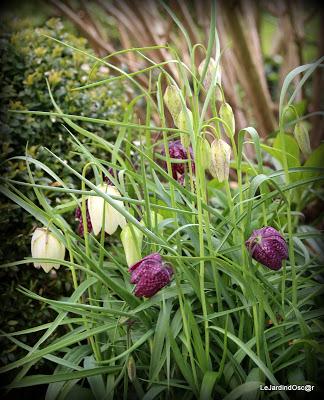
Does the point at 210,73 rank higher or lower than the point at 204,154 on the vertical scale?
higher

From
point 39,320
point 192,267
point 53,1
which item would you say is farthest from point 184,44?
point 192,267

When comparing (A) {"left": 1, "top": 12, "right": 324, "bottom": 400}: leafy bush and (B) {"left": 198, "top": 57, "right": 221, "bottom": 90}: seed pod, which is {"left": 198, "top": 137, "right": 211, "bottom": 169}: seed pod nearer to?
(A) {"left": 1, "top": 12, "right": 324, "bottom": 400}: leafy bush

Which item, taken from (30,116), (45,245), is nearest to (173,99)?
(45,245)

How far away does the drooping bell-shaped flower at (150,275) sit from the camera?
0.93m

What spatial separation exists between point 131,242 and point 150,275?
10 cm

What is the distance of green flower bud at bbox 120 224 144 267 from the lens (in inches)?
39.6

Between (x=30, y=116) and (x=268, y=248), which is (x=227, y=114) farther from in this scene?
(x=30, y=116)

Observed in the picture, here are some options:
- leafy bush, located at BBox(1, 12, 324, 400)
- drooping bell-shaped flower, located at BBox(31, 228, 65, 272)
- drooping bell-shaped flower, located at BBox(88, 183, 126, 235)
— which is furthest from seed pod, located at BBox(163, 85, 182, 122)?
drooping bell-shaped flower, located at BBox(31, 228, 65, 272)

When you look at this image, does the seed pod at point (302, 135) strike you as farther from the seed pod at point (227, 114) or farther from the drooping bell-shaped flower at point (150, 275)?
the drooping bell-shaped flower at point (150, 275)

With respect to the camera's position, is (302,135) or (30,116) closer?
(302,135)

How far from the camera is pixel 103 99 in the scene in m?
1.70

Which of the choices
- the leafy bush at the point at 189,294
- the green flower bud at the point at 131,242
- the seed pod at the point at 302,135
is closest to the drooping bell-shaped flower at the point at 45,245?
the leafy bush at the point at 189,294

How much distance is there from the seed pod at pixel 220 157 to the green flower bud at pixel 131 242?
0.18 meters

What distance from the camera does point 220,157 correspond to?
3.16 feet
